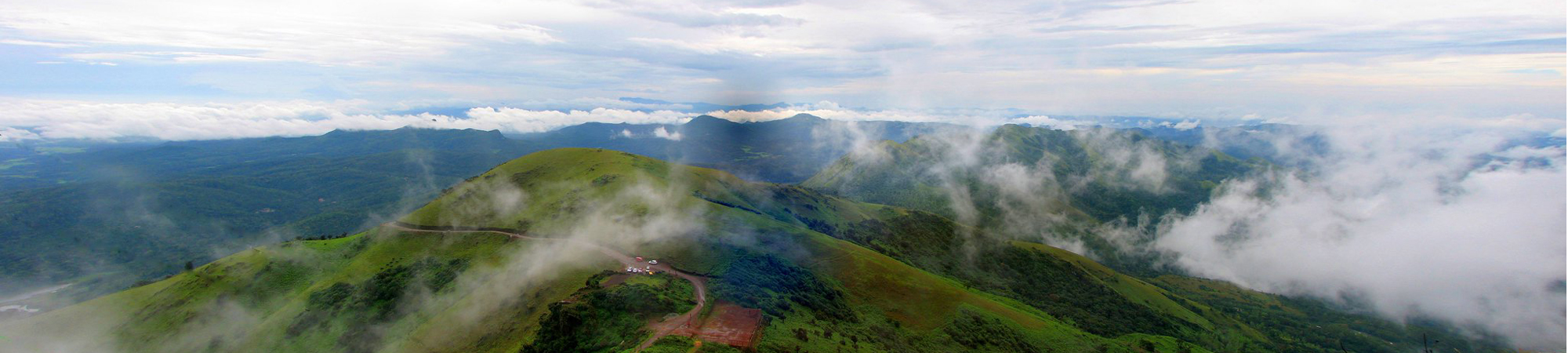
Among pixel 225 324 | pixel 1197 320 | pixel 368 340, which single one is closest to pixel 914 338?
pixel 368 340

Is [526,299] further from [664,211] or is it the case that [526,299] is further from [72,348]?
[72,348]

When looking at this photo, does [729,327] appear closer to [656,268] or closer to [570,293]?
[570,293]

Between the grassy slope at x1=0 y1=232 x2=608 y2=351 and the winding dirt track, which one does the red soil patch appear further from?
the grassy slope at x1=0 y1=232 x2=608 y2=351

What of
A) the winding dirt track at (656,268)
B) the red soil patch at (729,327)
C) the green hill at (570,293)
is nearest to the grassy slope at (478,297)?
the green hill at (570,293)

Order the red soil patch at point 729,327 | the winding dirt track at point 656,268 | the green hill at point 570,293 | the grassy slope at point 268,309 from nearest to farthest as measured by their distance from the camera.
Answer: the red soil patch at point 729,327 < the winding dirt track at point 656,268 < the green hill at point 570,293 < the grassy slope at point 268,309

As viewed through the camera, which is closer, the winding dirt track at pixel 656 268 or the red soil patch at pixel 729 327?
the red soil patch at pixel 729 327

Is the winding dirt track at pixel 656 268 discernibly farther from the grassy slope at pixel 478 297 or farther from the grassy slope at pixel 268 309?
the grassy slope at pixel 268 309
